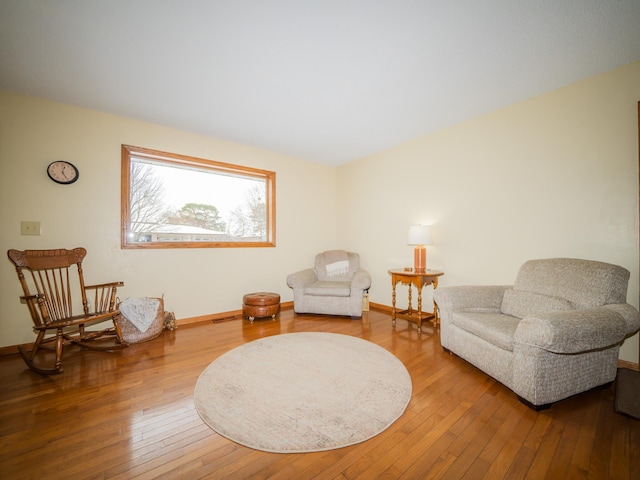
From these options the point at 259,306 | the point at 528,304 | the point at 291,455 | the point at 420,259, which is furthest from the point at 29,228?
the point at 528,304

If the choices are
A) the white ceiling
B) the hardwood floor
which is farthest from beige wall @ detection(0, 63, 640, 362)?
the hardwood floor

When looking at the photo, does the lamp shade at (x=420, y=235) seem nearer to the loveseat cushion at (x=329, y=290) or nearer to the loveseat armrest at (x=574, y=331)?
the loveseat cushion at (x=329, y=290)

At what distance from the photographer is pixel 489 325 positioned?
1.93 m

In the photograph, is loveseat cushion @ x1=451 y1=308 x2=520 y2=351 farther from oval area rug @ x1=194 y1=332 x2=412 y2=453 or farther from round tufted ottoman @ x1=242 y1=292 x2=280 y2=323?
round tufted ottoman @ x1=242 y1=292 x2=280 y2=323

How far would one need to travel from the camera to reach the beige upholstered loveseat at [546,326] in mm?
1508

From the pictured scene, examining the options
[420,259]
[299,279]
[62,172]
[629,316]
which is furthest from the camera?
[299,279]

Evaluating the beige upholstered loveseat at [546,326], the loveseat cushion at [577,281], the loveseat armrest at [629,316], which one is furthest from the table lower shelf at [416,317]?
the loveseat armrest at [629,316]

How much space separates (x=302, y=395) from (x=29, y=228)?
322 centimetres

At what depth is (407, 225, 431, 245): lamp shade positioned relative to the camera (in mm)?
3172

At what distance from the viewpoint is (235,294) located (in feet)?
12.5

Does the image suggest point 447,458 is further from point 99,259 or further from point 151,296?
point 99,259

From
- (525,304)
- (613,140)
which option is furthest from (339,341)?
(613,140)

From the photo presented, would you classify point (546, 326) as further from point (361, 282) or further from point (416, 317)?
point (361, 282)

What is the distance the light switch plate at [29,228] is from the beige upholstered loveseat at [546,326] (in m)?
4.15
